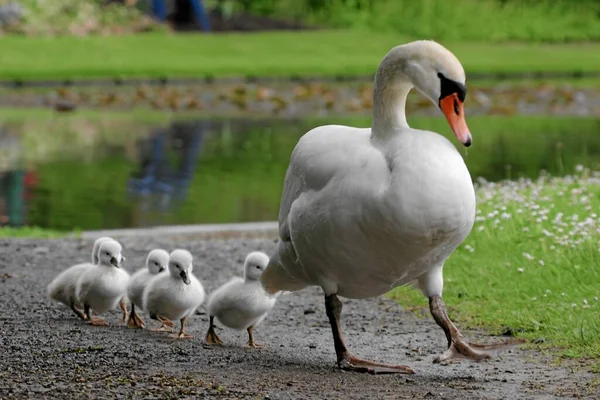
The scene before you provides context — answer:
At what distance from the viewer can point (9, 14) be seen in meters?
33.8

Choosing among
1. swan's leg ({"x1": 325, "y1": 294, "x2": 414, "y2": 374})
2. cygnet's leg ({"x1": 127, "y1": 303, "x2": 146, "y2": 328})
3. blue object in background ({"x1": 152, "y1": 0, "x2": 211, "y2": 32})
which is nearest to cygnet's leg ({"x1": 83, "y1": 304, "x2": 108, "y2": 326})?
cygnet's leg ({"x1": 127, "y1": 303, "x2": 146, "y2": 328})

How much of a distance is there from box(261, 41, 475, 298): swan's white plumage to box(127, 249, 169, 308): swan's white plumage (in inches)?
53.7

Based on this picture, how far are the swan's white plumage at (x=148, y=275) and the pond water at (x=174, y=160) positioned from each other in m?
4.23

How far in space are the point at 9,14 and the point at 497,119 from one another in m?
16.7

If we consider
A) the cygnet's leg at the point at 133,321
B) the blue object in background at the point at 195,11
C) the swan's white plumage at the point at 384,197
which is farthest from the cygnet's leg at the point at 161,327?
the blue object in background at the point at 195,11

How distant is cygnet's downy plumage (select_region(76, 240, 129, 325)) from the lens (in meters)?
7.43

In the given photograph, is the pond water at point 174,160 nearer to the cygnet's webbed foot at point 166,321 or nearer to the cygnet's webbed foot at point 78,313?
the cygnet's webbed foot at point 78,313

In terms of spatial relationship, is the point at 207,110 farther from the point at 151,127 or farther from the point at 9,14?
the point at 9,14

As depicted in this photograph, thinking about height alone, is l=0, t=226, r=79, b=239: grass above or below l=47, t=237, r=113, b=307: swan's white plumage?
below

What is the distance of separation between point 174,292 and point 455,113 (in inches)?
86.5

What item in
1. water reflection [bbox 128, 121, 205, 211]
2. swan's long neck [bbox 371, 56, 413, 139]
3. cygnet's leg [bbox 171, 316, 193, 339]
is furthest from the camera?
water reflection [bbox 128, 121, 205, 211]

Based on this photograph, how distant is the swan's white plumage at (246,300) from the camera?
6.92 meters

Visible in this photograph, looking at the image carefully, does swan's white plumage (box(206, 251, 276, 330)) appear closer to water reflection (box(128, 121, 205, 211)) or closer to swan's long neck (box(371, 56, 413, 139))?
swan's long neck (box(371, 56, 413, 139))

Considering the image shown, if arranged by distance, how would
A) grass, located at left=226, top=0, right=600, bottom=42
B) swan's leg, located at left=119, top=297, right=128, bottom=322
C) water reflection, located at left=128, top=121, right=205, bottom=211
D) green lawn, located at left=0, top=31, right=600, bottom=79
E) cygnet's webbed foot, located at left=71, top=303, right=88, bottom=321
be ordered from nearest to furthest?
cygnet's webbed foot, located at left=71, top=303, right=88, bottom=321, swan's leg, located at left=119, top=297, right=128, bottom=322, water reflection, located at left=128, top=121, right=205, bottom=211, green lawn, located at left=0, top=31, right=600, bottom=79, grass, located at left=226, top=0, right=600, bottom=42
